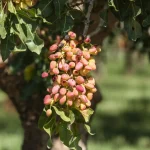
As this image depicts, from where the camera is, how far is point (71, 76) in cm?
323

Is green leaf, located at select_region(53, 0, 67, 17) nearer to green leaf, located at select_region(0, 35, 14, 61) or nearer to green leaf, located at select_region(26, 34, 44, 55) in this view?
→ green leaf, located at select_region(26, 34, 44, 55)

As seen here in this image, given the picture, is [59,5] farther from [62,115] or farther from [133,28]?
[62,115]

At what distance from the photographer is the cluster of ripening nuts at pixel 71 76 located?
3189 mm

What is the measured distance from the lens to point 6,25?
3.30 meters

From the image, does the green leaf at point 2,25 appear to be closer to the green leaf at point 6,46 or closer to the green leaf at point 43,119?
the green leaf at point 6,46

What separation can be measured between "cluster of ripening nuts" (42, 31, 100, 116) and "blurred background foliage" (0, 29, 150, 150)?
293cm

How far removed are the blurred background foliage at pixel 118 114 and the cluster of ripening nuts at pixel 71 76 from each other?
293cm

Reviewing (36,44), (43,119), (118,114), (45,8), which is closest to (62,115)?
(43,119)

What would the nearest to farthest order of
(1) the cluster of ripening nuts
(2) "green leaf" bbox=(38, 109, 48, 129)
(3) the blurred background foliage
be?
(1) the cluster of ripening nuts → (2) "green leaf" bbox=(38, 109, 48, 129) → (3) the blurred background foliage

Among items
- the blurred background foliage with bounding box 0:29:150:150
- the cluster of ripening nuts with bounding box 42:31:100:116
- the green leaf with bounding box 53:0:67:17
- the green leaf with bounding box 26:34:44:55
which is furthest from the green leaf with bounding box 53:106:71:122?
→ the blurred background foliage with bounding box 0:29:150:150

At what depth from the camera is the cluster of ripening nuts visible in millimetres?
3189

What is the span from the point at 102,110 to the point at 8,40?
14505 millimetres

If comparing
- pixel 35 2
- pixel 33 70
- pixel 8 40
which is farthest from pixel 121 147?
pixel 8 40

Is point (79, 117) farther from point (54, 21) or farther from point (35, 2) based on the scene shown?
point (35, 2)
